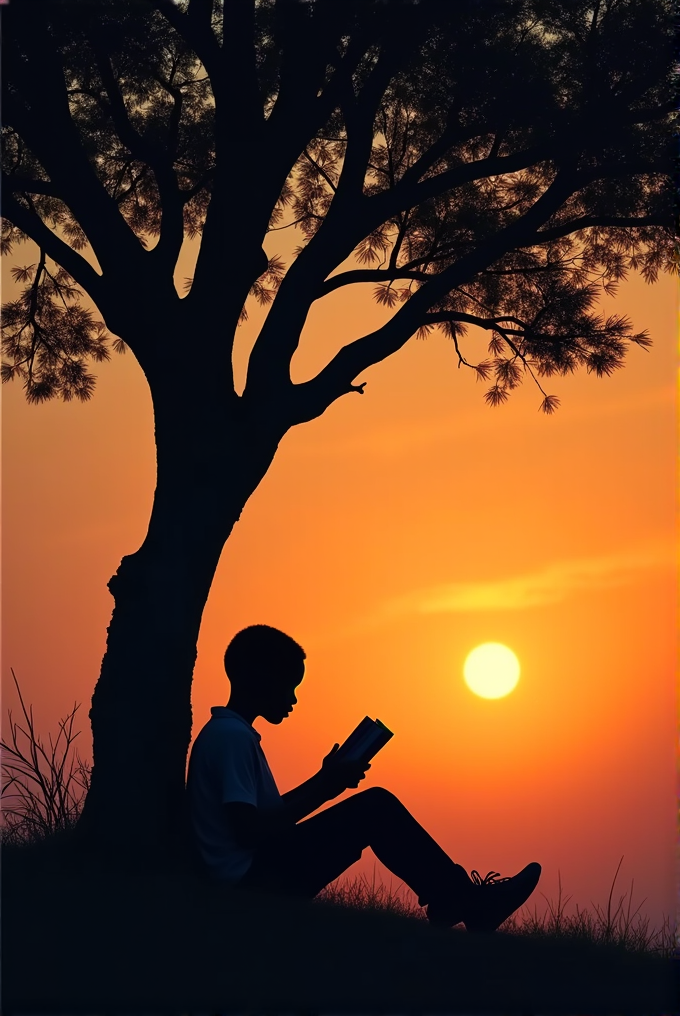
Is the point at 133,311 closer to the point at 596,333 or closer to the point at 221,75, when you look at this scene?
the point at 221,75

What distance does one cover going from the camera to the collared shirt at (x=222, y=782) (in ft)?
18.0

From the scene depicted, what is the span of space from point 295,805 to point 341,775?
301 millimetres

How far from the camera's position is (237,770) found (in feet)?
17.9

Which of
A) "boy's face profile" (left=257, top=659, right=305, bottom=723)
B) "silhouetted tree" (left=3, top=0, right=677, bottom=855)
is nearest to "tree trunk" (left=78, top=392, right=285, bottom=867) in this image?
"silhouetted tree" (left=3, top=0, right=677, bottom=855)

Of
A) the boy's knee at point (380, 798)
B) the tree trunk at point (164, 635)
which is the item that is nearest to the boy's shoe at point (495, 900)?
the boy's knee at point (380, 798)

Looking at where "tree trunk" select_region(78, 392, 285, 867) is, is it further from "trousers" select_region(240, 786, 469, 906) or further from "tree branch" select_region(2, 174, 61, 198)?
"tree branch" select_region(2, 174, 61, 198)

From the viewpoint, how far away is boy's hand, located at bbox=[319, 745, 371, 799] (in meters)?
5.59

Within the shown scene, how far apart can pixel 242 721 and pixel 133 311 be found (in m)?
2.99

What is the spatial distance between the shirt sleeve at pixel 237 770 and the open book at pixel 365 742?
453mm

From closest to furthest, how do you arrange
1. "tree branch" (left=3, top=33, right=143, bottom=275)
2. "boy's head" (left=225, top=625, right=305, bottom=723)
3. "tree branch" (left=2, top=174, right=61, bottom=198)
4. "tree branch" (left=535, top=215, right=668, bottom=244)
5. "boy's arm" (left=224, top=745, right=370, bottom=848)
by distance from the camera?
"boy's arm" (left=224, top=745, right=370, bottom=848) → "boy's head" (left=225, top=625, right=305, bottom=723) → "tree branch" (left=3, top=33, right=143, bottom=275) → "tree branch" (left=2, top=174, right=61, bottom=198) → "tree branch" (left=535, top=215, right=668, bottom=244)

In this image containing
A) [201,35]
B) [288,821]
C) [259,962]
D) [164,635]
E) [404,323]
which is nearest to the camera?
[259,962]

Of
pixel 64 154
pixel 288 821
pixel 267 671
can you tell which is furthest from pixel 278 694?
pixel 64 154

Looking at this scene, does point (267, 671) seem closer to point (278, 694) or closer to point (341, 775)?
point (278, 694)

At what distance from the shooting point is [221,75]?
7367 millimetres
